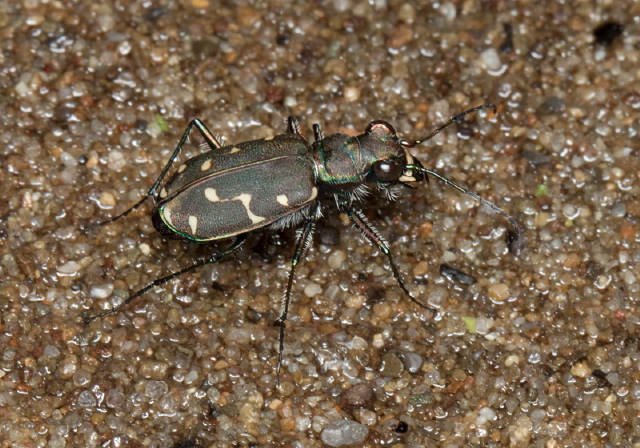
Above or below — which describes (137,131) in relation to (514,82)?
below

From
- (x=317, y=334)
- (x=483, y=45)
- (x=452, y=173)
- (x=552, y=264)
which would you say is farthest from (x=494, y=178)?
(x=317, y=334)

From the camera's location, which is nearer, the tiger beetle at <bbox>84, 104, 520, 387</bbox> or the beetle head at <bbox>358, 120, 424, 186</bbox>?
the tiger beetle at <bbox>84, 104, 520, 387</bbox>

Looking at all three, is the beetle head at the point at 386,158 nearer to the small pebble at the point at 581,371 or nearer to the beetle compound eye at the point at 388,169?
the beetle compound eye at the point at 388,169

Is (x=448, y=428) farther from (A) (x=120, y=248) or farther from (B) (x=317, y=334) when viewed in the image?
(A) (x=120, y=248)

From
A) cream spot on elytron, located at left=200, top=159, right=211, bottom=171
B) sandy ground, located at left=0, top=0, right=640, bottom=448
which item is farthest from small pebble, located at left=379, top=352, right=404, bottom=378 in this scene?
cream spot on elytron, located at left=200, top=159, right=211, bottom=171

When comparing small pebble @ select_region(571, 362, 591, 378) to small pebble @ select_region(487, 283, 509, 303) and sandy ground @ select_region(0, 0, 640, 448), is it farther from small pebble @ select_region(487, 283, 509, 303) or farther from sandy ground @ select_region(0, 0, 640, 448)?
small pebble @ select_region(487, 283, 509, 303)

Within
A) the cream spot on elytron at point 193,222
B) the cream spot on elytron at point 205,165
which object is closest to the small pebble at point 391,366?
the cream spot on elytron at point 193,222
